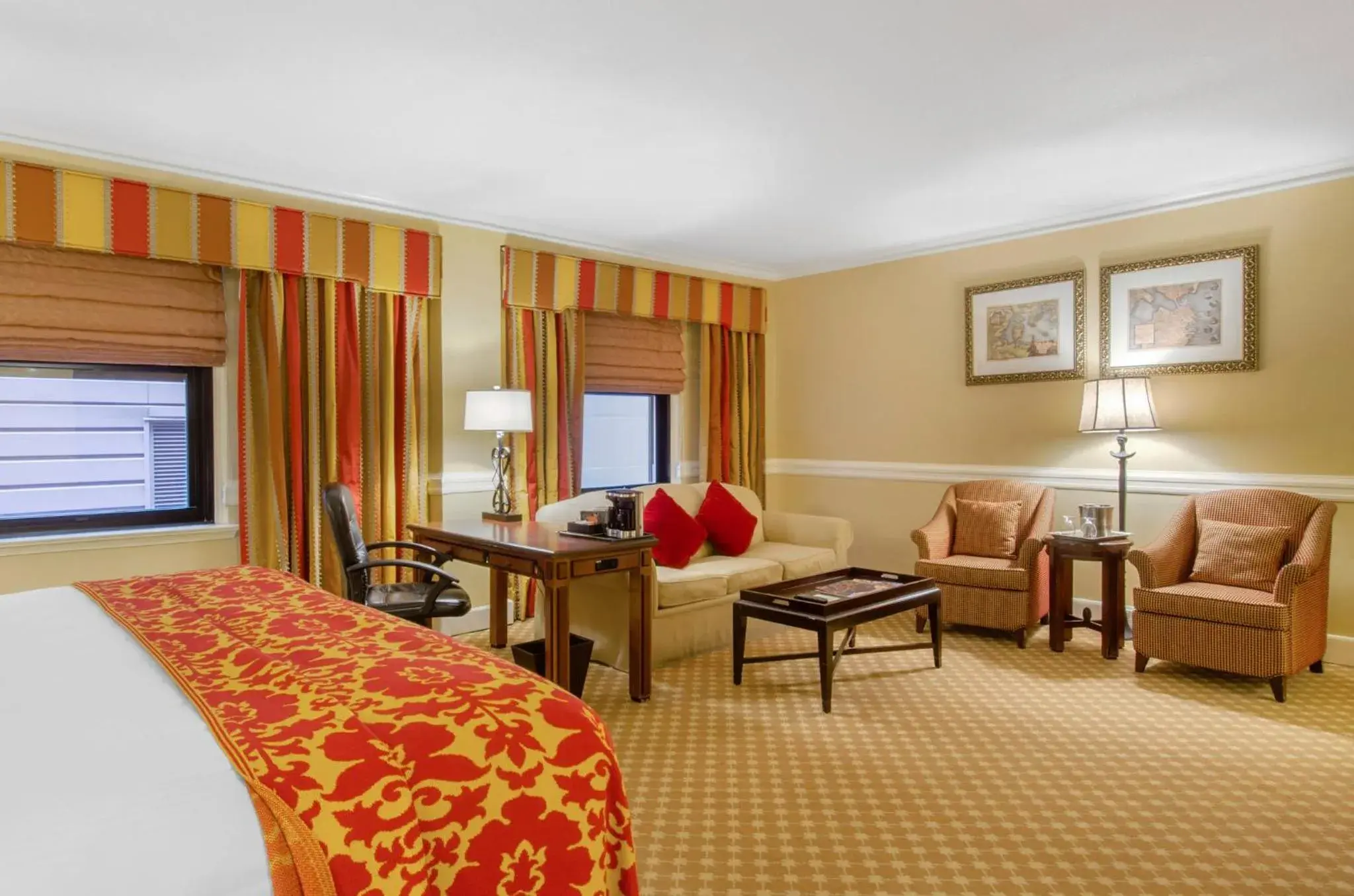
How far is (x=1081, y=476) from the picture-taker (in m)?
5.28

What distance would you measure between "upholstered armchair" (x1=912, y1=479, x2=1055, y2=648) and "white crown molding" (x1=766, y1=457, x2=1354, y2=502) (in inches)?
9.9

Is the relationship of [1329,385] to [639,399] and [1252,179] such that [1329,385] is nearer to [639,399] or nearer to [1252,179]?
[1252,179]

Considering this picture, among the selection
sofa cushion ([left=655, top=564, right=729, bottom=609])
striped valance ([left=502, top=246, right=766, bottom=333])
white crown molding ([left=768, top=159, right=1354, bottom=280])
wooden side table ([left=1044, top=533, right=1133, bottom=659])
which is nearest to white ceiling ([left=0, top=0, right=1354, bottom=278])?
white crown molding ([left=768, top=159, right=1354, bottom=280])

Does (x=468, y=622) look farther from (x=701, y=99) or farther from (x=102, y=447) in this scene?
(x=701, y=99)

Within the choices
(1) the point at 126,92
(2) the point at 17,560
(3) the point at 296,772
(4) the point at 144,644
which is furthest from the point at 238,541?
Answer: (3) the point at 296,772

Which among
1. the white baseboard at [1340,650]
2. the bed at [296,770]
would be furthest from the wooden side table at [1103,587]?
the bed at [296,770]

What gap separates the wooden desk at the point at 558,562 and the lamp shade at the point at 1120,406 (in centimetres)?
274

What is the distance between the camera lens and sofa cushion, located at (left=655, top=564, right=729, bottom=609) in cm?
A: 441

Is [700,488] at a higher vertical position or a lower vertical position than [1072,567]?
higher

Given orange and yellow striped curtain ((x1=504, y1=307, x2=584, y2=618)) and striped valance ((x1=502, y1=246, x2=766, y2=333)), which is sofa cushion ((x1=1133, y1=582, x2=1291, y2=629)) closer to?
orange and yellow striped curtain ((x1=504, y1=307, x2=584, y2=618))

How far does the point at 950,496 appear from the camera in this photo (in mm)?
5512

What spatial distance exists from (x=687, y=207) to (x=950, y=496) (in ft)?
8.26

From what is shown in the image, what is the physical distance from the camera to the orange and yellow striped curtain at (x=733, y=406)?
658cm

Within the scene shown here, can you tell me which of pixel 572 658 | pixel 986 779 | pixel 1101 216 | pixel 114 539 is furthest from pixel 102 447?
pixel 1101 216
